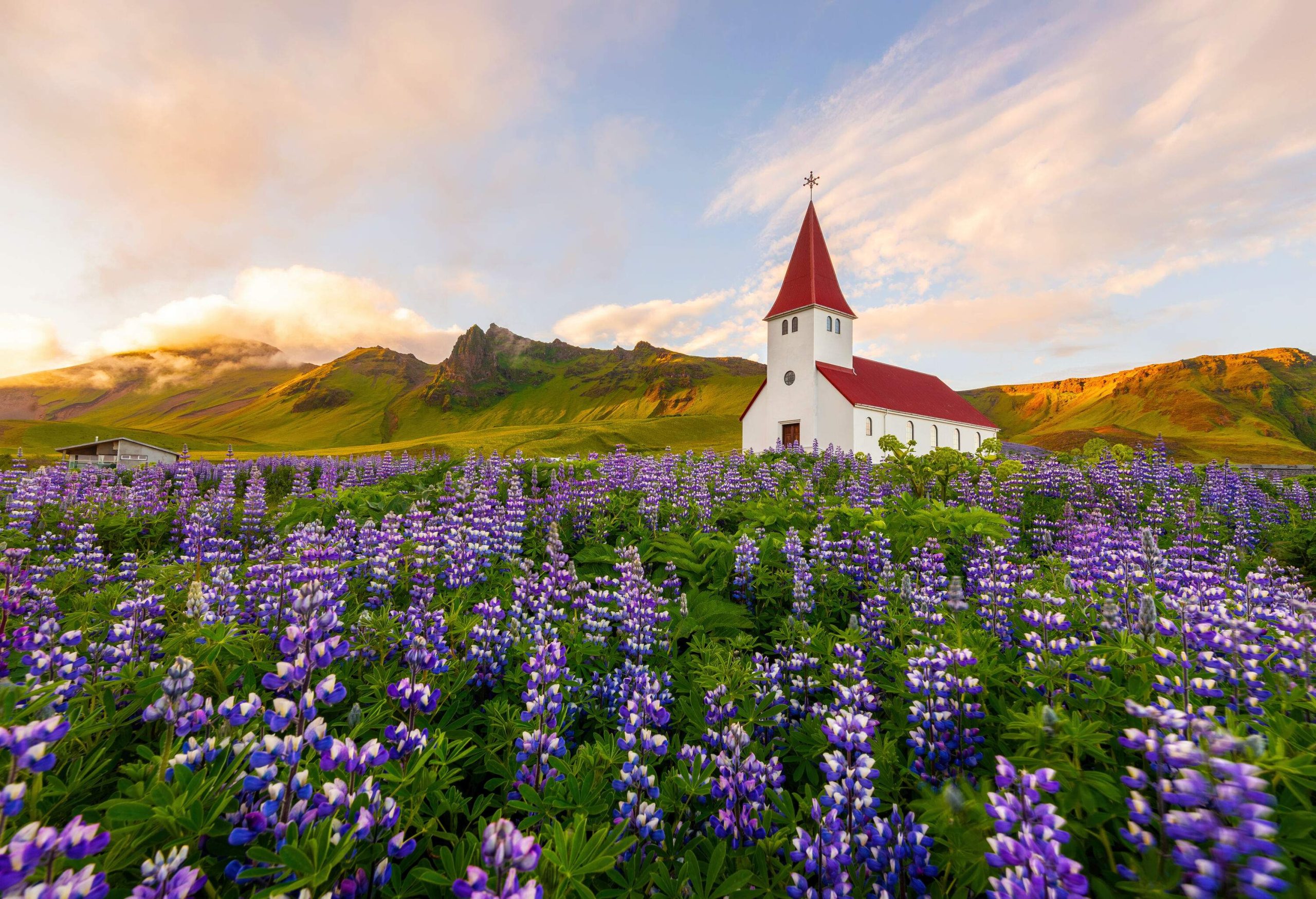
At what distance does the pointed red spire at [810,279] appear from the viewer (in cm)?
4572

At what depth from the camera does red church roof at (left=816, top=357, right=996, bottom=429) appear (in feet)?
144

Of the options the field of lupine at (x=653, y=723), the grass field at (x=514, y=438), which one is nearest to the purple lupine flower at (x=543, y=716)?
the field of lupine at (x=653, y=723)

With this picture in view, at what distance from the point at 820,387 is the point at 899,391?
1146 centimetres

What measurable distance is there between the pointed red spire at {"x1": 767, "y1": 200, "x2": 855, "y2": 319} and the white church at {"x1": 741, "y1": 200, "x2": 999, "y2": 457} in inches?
2.7

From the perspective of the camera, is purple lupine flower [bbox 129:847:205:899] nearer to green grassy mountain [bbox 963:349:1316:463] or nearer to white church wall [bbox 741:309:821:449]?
white church wall [bbox 741:309:821:449]

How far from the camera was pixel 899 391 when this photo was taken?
50.7 m

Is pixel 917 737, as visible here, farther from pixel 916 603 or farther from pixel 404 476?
pixel 404 476

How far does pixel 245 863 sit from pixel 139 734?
4.54ft

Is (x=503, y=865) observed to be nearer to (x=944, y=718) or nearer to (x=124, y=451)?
(x=944, y=718)

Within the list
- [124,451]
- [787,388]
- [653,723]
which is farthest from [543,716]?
[124,451]

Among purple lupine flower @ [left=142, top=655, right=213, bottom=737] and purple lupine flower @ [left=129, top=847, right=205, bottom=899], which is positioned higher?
purple lupine flower @ [left=142, top=655, right=213, bottom=737]

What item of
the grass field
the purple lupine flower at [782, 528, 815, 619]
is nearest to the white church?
the grass field

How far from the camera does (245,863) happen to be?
7.14 ft

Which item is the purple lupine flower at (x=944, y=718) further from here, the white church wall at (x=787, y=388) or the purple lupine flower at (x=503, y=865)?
the white church wall at (x=787, y=388)
